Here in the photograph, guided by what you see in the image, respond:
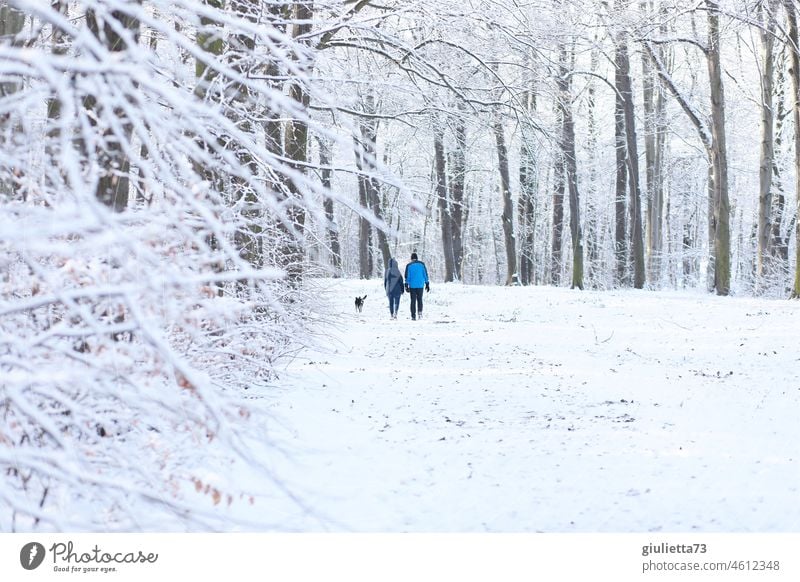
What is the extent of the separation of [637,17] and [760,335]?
27.2 feet

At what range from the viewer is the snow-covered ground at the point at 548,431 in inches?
184

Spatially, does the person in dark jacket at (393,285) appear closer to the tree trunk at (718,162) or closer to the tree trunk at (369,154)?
the tree trunk at (369,154)

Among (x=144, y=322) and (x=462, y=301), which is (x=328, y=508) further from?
(x=462, y=301)

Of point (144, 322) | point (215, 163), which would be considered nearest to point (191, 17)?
point (215, 163)

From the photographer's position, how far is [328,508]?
15.6 ft

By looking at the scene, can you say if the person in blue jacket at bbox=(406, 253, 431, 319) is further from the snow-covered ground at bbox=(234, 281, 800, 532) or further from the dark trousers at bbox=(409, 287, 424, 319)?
the snow-covered ground at bbox=(234, 281, 800, 532)

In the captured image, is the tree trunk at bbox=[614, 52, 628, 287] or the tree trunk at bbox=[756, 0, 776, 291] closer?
the tree trunk at bbox=[756, 0, 776, 291]

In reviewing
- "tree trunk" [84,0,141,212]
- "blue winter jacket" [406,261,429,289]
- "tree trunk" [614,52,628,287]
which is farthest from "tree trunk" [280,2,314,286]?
"tree trunk" [614,52,628,287]

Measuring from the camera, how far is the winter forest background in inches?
90.8

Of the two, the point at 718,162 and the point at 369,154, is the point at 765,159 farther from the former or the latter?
the point at 369,154

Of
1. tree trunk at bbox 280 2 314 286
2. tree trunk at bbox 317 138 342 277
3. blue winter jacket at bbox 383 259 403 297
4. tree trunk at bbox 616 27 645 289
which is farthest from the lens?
tree trunk at bbox 616 27 645 289

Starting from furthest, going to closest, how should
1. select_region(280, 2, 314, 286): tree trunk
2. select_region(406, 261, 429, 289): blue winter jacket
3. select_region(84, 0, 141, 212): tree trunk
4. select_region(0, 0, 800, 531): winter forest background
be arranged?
select_region(406, 261, 429, 289): blue winter jacket < select_region(280, 2, 314, 286): tree trunk < select_region(84, 0, 141, 212): tree trunk < select_region(0, 0, 800, 531): winter forest background

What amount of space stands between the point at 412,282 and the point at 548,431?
10.2 metres

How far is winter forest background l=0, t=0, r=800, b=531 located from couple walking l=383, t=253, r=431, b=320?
146 inches
